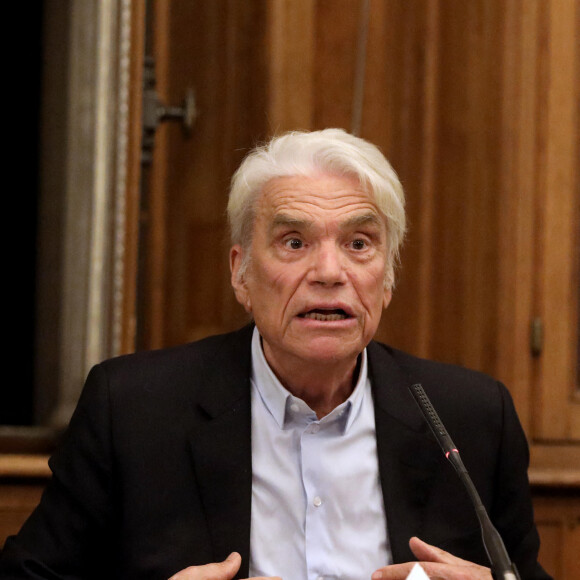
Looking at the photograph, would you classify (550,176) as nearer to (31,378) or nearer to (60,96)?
(60,96)

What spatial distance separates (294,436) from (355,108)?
3.66 feet

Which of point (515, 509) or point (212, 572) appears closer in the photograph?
point (212, 572)

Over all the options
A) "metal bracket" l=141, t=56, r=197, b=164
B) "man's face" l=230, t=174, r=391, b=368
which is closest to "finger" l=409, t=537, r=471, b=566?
"man's face" l=230, t=174, r=391, b=368

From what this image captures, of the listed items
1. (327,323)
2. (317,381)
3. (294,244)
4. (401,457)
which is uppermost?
(294,244)

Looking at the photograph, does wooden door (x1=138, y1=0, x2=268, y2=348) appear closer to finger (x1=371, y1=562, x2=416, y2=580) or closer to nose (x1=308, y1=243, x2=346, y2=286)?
nose (x1=308, y1=243, x2=346, y2=286)

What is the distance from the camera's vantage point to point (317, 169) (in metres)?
1.53

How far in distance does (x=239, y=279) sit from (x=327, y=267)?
9.2 inches

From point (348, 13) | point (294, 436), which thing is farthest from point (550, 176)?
point (294, 436)

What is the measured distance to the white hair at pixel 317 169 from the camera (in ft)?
4.96

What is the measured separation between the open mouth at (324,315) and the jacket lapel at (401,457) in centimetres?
21

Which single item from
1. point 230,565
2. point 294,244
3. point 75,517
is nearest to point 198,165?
point 294,244

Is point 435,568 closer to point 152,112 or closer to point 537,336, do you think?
point 537,336

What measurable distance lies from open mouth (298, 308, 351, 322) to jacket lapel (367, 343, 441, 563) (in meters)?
0.21

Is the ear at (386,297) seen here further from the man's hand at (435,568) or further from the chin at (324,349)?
the man's hand at (435,568)
